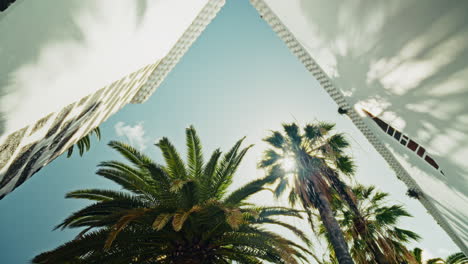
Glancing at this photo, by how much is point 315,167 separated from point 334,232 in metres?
2.64

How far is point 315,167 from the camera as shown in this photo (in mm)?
9320

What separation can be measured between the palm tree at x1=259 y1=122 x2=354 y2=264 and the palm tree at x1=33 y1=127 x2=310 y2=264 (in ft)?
5.13

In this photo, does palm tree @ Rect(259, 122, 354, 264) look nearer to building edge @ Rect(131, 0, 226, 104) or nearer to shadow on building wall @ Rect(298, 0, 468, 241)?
shadow on building wall @ Rect(298, 0, 468, 241)

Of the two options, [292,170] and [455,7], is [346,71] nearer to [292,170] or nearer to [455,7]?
[455,7]

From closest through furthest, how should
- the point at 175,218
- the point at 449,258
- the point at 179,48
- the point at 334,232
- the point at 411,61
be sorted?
the point at 411,61, the point at 175,218, the point at 334,232, the point at 179,48, the point at 449,258

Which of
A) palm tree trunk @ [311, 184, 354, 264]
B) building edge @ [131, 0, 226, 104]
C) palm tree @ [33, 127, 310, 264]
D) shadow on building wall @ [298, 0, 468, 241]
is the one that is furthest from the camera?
building edge @ [131, 0, 226, 104]

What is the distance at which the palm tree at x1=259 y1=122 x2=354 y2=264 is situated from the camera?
7887 mm

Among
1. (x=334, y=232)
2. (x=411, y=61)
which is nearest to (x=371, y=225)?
(x=334, y=232)

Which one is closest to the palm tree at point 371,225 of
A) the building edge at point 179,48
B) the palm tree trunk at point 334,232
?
the palm tree trunk at point 334,232

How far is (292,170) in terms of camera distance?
385 inches

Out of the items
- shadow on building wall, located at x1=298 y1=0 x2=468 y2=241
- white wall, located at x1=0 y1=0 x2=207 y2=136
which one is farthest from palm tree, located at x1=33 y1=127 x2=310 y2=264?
shadow on building wall, located at x1=298 y1=0 x2=468 y2=241

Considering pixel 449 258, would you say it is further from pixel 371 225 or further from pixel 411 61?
pixel 411 61

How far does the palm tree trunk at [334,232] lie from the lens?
6.94 meters

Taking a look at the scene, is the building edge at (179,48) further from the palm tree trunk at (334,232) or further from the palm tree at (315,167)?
the palm tree trunk at (334,232)
